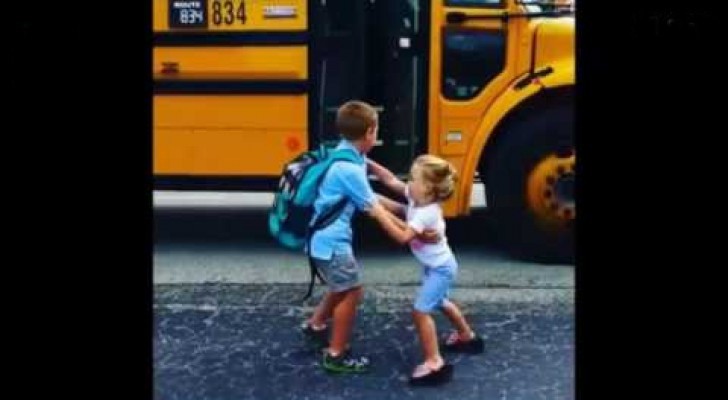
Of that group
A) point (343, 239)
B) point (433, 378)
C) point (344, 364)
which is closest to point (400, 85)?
point (343, 239)

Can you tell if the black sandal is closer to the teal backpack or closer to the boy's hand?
the boy's hand

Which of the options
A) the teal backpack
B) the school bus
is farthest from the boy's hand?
the school bus

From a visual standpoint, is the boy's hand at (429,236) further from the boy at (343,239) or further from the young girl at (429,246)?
the boy at (343,239)

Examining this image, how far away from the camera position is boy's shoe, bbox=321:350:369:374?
4.59 metres

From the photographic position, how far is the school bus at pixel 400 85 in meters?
6.54

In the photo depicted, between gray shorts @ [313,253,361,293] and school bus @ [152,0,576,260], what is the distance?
6.78 feet

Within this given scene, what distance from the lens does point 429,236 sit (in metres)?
4.47

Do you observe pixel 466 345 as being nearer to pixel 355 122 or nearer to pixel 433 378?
pixel 433 378

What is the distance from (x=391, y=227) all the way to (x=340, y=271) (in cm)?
38

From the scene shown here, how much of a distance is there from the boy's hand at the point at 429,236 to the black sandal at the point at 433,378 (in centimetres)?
48

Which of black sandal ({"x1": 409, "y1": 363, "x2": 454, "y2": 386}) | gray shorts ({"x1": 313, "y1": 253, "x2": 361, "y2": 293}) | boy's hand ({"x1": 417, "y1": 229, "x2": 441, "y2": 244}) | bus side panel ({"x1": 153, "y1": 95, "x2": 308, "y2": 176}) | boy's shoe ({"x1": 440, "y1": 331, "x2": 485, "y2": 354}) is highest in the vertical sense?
bus side panel ({"x1": 153, "y1": 95, "x2": 308, "y2": 176})

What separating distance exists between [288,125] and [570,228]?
1667mm
